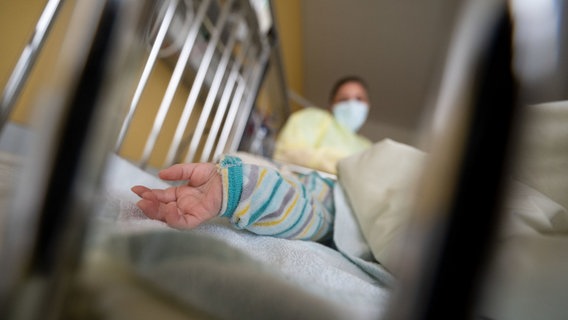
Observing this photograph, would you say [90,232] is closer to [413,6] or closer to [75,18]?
[75,18]

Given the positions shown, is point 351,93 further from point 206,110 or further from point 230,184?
point 230,184

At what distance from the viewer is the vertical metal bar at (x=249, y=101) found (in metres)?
1.18

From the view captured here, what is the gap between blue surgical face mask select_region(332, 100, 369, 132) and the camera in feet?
4.22

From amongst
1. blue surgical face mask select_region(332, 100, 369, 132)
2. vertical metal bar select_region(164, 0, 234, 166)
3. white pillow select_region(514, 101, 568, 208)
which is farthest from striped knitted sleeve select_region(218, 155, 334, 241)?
blue surgical face mask select_region(332, 100, 369, 132)

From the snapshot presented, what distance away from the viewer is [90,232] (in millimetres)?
154

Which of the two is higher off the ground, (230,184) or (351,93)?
(351,93)

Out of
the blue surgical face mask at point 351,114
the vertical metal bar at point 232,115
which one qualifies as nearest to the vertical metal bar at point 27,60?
the vertical metal bar at point 232,115

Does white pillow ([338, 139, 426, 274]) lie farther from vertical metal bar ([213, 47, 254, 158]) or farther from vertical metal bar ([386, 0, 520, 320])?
vertical metal bar ([213, 47, 254, 158])

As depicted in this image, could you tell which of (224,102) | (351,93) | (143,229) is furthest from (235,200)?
(351,93)

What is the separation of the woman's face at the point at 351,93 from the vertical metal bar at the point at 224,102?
1.37ft

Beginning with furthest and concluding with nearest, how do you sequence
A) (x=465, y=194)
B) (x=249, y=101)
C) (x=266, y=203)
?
(x=249, y=101), (x=266, y=203), (x=465, y=194)

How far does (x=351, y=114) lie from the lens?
50.6 inches

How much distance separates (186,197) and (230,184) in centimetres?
5

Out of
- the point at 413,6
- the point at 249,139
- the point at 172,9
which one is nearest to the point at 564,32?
the point at 172,9
